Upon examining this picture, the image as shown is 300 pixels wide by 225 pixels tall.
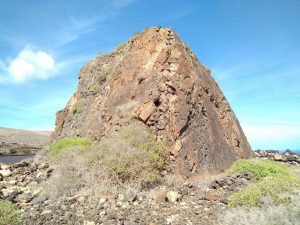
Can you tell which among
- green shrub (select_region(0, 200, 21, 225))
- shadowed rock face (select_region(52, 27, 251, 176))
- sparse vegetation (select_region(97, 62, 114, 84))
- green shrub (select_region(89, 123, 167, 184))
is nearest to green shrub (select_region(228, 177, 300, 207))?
green shrub (select_region(89, 123, 167, 184))

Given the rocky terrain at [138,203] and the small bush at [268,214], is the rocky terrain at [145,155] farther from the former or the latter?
the small bush at [268,214]

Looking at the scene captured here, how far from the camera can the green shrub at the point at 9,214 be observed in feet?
33.0

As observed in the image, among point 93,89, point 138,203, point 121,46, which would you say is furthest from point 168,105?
point 121,46

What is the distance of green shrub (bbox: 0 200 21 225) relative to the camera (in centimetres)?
1006

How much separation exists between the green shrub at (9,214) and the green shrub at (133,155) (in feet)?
10.6

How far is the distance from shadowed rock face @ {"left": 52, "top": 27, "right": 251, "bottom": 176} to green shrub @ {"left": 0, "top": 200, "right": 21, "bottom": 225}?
5.88m

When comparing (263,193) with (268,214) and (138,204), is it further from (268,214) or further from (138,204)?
(138,204)

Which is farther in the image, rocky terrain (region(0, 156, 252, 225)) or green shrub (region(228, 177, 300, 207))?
rocky terrain (region(0, 156, 252, 225))

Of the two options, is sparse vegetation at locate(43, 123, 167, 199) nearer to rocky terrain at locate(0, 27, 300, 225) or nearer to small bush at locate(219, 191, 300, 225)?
rocky terrain at locate(0, 27, 300, 225)

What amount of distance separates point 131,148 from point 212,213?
426 centimetres

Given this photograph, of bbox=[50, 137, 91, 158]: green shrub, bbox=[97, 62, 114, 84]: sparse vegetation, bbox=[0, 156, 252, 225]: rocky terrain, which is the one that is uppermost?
bbox=[97, 62, 114, 84]: sparse vegetation

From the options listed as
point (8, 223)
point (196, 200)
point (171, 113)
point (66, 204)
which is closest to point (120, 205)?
point (66, 204)

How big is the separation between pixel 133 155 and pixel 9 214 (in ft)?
15.3

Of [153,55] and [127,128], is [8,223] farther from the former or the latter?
[153,55]
